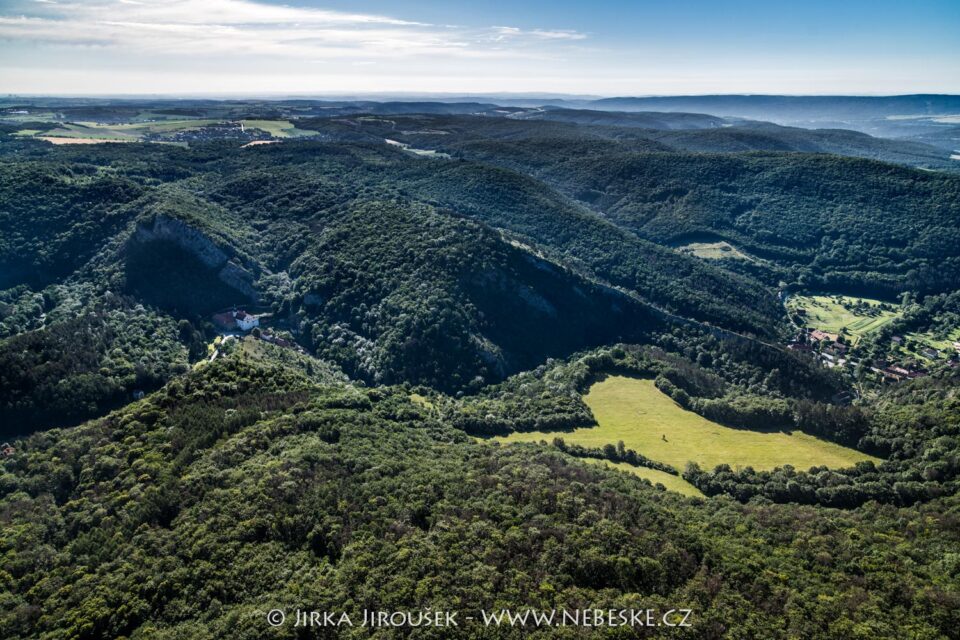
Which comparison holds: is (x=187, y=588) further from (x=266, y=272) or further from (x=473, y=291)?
(x=266, y=272)

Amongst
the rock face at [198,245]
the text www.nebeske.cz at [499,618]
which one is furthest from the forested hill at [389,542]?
the rock face at [198,245]

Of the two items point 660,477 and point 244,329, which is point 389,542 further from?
point 244,329

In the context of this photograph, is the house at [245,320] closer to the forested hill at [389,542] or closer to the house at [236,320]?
the house at [236,320]

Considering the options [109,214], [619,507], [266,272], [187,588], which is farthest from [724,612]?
[109,214]

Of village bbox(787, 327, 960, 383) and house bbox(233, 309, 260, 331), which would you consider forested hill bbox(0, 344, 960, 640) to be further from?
village bbox(787, 327, 960, 383)

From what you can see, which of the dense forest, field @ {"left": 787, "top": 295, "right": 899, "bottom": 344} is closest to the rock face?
the dense forest

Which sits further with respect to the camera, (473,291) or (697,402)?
(473,291)

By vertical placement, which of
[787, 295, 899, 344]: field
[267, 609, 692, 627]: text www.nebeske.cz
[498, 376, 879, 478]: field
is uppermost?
[267, 609, 692, 627]: text www.nebeske.cz

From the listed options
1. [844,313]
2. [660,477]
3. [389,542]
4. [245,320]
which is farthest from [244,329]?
[844,313]
